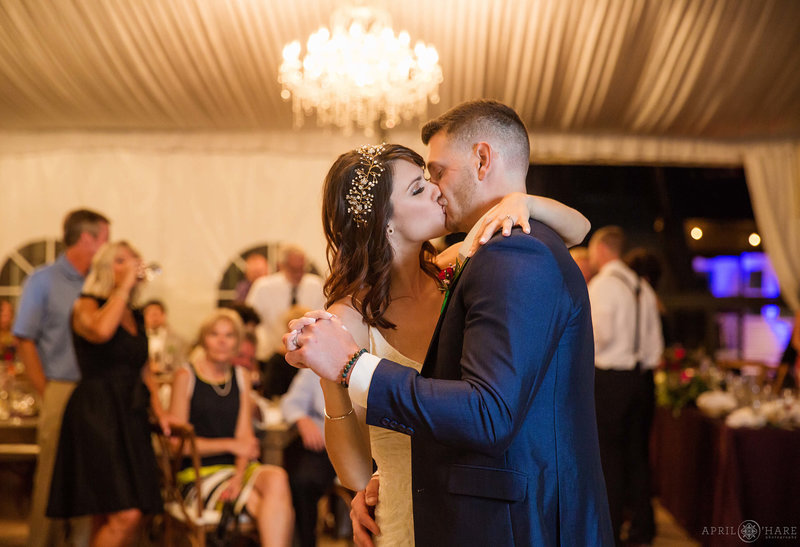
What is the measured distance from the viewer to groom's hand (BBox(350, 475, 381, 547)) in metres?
1.98

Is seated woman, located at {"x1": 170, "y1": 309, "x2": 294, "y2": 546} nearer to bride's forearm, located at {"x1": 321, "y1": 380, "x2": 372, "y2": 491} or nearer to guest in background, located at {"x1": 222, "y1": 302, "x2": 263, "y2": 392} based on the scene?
guest in background, located at {"x1": 222, "y1": 302, "x2": 263, "y2": 392}

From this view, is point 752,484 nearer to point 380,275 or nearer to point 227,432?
point 227,432

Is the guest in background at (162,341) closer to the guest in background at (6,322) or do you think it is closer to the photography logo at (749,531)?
the guest in background at (6,322)

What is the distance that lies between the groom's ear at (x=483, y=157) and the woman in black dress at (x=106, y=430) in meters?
2.53

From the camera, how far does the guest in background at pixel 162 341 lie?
668cm

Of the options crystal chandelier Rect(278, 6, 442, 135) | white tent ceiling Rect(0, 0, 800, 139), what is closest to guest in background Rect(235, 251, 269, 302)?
white tent ceiling Rect(0, 0, 800, 139)

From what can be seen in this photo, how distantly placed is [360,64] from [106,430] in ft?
9.67

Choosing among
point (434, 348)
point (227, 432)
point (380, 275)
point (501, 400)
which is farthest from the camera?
point (227, 432)

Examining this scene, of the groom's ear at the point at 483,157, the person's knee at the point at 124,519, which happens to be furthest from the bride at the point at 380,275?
the person's knee at the point at 124,519

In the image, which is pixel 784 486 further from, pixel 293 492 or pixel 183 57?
pixel 183 57

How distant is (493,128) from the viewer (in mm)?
1732

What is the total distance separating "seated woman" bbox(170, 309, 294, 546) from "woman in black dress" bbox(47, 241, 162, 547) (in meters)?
0.22

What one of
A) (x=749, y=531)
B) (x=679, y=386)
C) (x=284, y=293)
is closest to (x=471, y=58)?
(x=284, y=293)

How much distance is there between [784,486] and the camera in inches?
159
